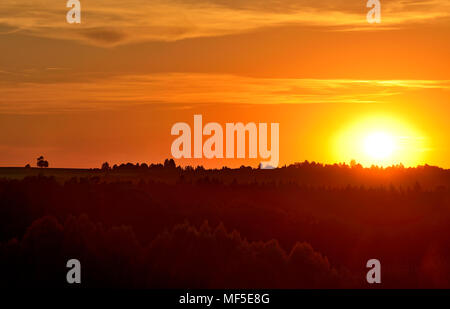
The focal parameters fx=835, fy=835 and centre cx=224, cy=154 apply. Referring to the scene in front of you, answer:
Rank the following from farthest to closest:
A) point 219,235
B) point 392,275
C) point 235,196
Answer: point 235,196 < point 392,275 < point 219,235

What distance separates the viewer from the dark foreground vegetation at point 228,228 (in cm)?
6297

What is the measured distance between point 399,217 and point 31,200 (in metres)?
65.5

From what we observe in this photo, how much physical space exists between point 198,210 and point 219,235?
52263mm

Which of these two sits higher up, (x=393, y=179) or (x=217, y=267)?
(x=393, y=179)

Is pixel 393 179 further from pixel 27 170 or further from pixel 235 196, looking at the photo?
pixel 27 170

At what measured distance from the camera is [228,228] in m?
122

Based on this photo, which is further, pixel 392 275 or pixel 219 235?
pixel 392 275

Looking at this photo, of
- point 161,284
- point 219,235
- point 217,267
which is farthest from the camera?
point 219,235

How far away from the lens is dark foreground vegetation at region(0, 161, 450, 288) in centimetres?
6297

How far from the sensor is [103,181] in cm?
15038

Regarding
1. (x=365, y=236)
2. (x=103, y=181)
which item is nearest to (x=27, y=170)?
(x=103, y=181)
